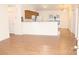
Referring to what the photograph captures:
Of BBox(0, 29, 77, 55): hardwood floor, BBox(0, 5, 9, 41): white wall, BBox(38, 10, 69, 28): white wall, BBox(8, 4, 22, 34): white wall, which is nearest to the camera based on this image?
BBox(0, 29, 77, 55): hardwood floor

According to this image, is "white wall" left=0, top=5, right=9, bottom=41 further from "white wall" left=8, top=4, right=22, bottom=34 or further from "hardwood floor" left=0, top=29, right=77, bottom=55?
"white wall" left=8, top=4, right=22, bottom=34

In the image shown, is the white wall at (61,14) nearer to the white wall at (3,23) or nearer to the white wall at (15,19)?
the white wall at (15,19)

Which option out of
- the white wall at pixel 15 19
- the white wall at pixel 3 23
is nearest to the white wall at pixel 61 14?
the white wall at pixel 15 19

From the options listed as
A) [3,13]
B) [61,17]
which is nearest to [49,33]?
[3,13]

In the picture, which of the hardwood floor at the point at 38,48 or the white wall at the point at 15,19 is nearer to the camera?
the hardwood floor at the point at 38,48

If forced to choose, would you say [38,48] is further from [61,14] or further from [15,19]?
[61,14]

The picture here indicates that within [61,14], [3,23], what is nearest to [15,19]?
[3,23]

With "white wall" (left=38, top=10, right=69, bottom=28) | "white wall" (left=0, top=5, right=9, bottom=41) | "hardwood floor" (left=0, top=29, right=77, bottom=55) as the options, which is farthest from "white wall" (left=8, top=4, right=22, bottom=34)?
"white wall" (left=38, top=10, right=69, bottom=28)

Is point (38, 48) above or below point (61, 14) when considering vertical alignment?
below

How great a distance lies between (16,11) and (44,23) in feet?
5.74
